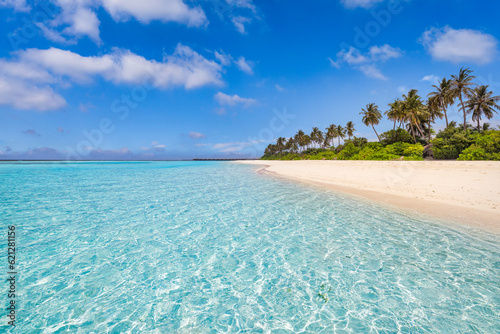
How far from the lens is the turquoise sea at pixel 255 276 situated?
13.1 feet

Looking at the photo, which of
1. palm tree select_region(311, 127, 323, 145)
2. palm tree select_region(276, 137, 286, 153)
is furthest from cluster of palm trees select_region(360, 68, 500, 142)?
palm tree select_region(276, 137, 286, 153)

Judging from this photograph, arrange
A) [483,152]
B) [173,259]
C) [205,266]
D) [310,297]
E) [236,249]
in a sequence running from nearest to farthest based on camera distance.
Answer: [310,297] → [205,266] → [173,259] → [236,249] → [483,152]

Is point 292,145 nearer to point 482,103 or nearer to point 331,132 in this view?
point 331,132

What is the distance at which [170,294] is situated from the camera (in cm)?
483

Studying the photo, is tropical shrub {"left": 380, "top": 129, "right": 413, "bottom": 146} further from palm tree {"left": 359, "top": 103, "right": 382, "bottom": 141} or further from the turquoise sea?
the turquoise sea

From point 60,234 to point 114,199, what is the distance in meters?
7.64

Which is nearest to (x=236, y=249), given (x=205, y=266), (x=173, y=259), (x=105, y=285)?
(x=205, y=266)

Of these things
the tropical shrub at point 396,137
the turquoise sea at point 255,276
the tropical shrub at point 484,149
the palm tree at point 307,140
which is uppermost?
the palm tree at point 307,140

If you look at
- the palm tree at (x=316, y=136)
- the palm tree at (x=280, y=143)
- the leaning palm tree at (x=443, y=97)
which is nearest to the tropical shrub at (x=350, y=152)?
the leaning palm tree at (x=443, y=97)

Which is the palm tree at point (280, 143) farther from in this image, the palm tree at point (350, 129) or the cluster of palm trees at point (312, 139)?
the palm tree at point (350, 129)

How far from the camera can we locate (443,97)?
164 feet

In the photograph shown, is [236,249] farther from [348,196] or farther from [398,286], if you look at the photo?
[348,196]

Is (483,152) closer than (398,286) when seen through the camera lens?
No

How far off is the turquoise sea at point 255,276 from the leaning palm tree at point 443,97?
5657 cm
